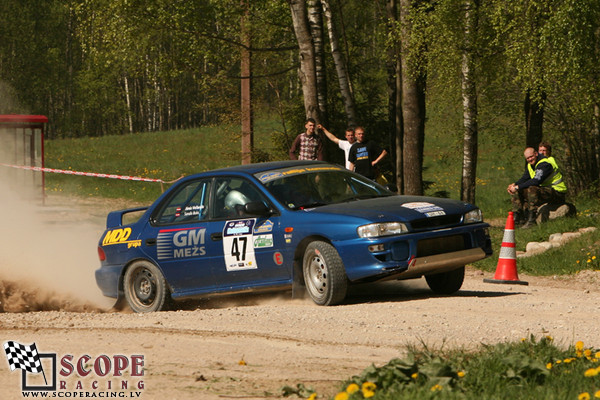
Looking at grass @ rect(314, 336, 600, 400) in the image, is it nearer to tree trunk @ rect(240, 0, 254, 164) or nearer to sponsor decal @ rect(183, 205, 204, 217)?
sponsor decal @ rect(183, 205, 204, 217)

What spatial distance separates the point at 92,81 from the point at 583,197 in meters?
58.6

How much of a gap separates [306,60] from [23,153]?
354 inches

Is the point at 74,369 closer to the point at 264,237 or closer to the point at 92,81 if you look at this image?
the point at 264,237

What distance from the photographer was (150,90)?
74.4 m

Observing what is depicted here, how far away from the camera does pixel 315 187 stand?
9.94 meters

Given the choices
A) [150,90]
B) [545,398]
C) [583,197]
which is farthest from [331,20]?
[150,90]

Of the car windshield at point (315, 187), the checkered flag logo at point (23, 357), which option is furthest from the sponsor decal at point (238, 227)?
the checkered flag logo at point (23, 357)

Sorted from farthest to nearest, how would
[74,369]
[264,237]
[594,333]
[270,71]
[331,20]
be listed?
[270,71] < [331,20] < [264,237] < [594,333] < [74,369]

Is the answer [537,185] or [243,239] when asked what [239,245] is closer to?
[243,239]

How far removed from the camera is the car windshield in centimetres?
975

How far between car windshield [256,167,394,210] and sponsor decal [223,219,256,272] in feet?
1.51

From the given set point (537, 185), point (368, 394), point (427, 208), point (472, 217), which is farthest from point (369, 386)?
point (537, 185)

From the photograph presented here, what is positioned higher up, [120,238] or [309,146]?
Answer: [309,146]

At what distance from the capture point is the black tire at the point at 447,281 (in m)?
10.1
